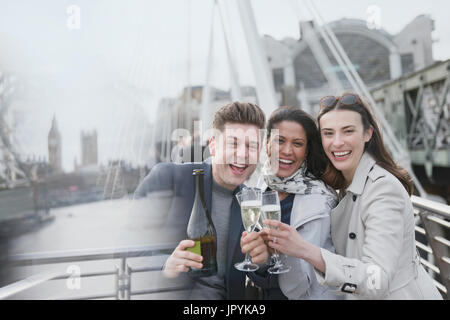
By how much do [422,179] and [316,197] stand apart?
401 inches

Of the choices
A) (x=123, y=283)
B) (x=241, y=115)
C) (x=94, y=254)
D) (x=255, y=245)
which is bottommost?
(x=123, y=283)

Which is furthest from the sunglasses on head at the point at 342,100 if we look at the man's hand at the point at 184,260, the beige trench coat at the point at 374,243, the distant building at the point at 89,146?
the distant building at the point at 89,146

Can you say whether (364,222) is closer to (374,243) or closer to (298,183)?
(374,243)

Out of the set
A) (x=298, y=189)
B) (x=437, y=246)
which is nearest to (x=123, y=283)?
(x=298, y=189)

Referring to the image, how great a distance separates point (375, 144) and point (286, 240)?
48 cm

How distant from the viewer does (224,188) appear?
1.08 metres

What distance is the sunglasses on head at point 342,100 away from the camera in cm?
102

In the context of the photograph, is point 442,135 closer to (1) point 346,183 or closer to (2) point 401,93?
(2) point 401,93

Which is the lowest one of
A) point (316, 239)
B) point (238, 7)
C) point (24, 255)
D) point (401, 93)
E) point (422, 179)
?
point (422, 179)

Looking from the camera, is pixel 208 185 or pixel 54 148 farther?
pixel 54 148

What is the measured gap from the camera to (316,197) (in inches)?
40.5

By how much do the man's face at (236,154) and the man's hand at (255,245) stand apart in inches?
8.3

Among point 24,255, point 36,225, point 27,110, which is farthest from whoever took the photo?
point 36,225
